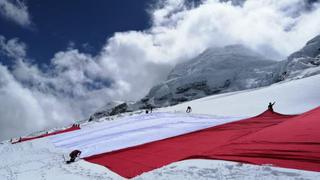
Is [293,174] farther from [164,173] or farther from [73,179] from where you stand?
[73,179]

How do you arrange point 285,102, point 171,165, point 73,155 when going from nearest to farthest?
1. point 171,165
2. point 73,155
3. point 285,102

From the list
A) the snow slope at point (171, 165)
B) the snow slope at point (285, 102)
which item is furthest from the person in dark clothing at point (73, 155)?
the snow slope at point (285, 102)

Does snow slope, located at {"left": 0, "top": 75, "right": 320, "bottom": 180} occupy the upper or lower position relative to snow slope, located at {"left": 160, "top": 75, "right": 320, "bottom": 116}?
lower

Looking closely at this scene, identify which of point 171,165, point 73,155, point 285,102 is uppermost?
point 285,102

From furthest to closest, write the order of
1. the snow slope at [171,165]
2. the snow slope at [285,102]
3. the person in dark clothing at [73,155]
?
the snow slope at [285,102] → the person in dark clothing at [73,155] → the snow slope at [171,165]

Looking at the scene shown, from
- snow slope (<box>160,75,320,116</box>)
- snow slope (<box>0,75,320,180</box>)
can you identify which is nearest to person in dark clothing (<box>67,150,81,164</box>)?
snow slope (<box>0,75,320,180</box>)

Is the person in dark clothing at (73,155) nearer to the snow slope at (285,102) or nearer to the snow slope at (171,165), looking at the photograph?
the snow slope at (171,165)

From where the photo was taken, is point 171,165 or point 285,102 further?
point 285,102

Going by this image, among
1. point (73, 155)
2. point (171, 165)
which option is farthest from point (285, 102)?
point (171, 165)

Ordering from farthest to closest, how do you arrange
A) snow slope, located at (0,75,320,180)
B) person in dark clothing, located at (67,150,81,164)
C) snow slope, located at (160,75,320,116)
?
snow slope, located at (160,75,320,116)
person in dark clothing, located at (67,150,81,164)
snow slope, located at (0,75,320,180)

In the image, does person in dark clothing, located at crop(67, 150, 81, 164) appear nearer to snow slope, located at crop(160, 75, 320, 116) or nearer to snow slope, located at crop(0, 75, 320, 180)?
snow slope, located at crop(0, 75, 320, 180)

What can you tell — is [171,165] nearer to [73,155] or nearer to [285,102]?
[73,155]

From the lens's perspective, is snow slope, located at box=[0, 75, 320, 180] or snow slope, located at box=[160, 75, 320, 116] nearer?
snow slope, located at box=[0, 75, 320, 180]

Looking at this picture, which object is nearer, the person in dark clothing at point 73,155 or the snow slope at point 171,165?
the snow slope at point 171,165
